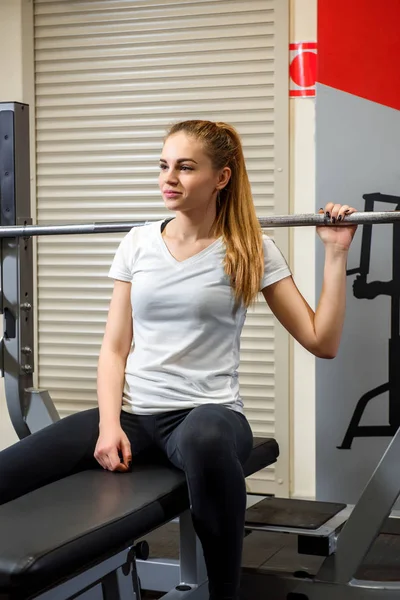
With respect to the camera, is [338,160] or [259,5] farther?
[259,5]

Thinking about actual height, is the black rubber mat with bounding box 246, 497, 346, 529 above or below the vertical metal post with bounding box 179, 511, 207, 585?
above

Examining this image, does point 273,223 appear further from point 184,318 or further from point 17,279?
point 17,279

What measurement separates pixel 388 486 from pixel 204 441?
2.39 feet

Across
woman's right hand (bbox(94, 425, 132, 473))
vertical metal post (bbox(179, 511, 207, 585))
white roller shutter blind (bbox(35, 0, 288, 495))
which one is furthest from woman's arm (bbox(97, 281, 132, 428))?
white roller shutter blind (bbox(35, 0, 288, 495))

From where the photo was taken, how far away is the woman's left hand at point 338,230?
7.18ft

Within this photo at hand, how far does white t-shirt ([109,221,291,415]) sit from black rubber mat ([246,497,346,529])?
547 mm

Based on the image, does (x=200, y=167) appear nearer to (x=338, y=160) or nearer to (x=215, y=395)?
(x=215, y=395)

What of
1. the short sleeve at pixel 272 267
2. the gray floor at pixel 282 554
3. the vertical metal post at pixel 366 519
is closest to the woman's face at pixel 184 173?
the short sleeve at pixel 272 267

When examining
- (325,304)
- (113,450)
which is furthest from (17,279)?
(325,304)

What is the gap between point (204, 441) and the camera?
1.87 m

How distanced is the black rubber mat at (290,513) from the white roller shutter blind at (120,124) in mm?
1135

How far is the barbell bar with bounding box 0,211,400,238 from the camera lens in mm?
2205

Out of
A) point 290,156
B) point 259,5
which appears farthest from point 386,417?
point 259,5

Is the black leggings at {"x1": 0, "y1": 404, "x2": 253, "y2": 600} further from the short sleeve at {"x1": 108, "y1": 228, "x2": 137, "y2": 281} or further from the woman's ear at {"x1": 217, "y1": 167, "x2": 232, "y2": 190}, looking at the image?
the woman's ear at {"x1": 217, "y1": 167, "x2": 232, "y2": 190}
